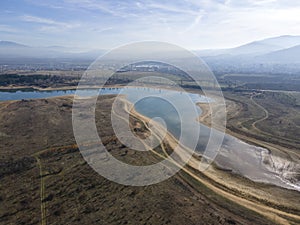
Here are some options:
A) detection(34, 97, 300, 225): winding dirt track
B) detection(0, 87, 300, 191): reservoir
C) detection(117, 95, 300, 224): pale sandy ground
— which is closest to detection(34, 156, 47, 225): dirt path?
detection(34, 97, 300, 225): winding dirt track

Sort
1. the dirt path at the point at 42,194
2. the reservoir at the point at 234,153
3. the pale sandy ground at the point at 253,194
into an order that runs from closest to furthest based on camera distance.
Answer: the dirt path at the point at 42,194 < the pale sandy ground at the point at 253,194 < the reservoir at the point at 234,153

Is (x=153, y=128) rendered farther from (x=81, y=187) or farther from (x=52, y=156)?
(x=81, y=187)

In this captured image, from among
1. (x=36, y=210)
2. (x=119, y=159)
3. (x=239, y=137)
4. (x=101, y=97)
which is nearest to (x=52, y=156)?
(x=119, y=159)

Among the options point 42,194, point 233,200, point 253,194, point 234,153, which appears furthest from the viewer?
point 234,153

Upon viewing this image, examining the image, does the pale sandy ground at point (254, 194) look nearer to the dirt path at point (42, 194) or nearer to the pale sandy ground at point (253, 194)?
the pale sandy ground at point (253, 194)

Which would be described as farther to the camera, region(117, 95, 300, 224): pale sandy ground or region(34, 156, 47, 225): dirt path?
region(117, 95, 300, 224): pale sandy ground

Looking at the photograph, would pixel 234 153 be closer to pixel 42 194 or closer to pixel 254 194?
pixel 254 194

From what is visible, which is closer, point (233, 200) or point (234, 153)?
point (233, 200)

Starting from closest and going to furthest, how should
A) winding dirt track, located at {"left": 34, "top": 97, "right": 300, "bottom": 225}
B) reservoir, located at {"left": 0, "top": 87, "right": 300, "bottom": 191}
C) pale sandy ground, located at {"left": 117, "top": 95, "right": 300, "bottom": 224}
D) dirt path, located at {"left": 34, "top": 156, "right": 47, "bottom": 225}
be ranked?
dirt path, located at {"left": 34, "top": 156, "right": 47, "bottom": 225}, winding dirt track, located at {"left": 34, "top": 97, "right": 300, "bottom": 225}, pale sandy ground, located at {"left": 117, "top": 95, "right": 300, "bottom": 224}, reservoir, located at {"left": 0, "top": 87, "right": 300, "bottom": 191}

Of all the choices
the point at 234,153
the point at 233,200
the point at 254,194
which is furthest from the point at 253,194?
the point at 234,153

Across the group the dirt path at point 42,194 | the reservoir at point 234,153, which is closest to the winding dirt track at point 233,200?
the dirt path at point 42,194

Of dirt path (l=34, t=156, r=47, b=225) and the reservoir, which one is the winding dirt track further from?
the reservoir
